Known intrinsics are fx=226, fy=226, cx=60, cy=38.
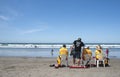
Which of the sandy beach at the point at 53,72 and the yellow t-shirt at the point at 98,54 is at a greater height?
the yellow t-shirt at the point at 98,54

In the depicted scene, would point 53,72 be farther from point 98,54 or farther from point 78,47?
point 98,54

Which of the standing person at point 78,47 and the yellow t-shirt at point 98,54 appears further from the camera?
the yellow t-shirt at point 98,54

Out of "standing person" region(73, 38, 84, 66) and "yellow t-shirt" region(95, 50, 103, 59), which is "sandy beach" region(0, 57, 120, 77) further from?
"standing person" region(73, 38, 84, 66)

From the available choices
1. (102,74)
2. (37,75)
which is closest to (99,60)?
(102,74)

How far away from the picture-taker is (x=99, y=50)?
49.2 feet

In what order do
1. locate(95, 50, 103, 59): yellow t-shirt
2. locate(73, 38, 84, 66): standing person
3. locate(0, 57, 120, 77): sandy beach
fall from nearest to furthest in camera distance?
locate(0, 57, 120, 77): sandy beach < locate(73, 38, 84, 66): standing person < locate(95, 50, 103, 59): yellow t-shirt

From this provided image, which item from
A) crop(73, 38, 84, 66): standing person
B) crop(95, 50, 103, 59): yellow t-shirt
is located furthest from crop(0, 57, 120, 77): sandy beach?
crop(73, 38, 84, 66): standing person

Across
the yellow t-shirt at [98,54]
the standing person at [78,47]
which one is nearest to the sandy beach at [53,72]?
the yellow t-shirt at [98,54]

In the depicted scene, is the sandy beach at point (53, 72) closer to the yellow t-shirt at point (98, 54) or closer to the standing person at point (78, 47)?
the yellow t-shirt at point (98, 54)

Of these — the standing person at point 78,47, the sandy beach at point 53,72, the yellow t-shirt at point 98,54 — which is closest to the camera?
the sandy beach at point 53,72

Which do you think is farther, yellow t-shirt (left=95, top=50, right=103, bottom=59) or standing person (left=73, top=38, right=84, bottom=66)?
yellow t-shirt (left=95, top=50, right=103, bottom=59)

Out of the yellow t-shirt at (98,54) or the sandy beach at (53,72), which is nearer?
the sandy beach at (53,72)

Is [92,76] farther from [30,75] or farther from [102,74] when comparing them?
[30,75]

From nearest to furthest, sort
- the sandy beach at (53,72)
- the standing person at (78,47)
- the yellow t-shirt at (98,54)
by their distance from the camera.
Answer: the sandy beach at (53,72)
the standing person at (78,47)
the yellow t-shirt at (98,54)
